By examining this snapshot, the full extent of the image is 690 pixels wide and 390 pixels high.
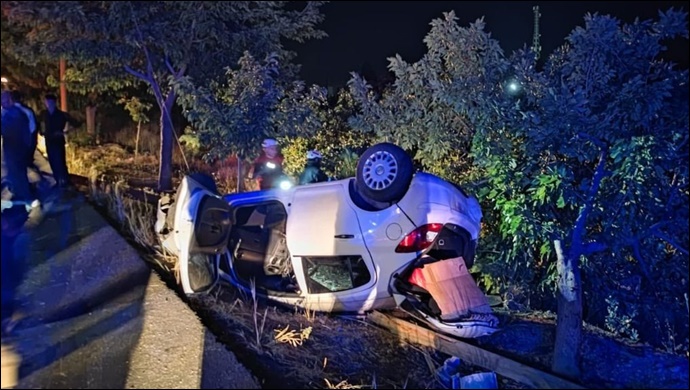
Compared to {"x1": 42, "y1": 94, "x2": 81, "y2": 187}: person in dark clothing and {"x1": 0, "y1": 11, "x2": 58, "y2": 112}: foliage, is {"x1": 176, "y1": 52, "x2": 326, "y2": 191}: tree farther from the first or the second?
{"x1": 0, "y1": 11, "x2": 58, "y2": 112}: foliage

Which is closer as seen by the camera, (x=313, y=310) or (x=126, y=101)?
(x=313, y=310)

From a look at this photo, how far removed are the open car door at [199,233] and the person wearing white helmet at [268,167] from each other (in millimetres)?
2466

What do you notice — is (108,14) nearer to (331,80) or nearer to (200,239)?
(331,80)

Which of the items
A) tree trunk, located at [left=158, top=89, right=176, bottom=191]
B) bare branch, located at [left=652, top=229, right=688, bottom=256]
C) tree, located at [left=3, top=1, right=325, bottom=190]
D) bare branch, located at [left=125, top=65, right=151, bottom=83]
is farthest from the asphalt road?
bare branch, located at [left=125, top=65, right=151, bottom=83]

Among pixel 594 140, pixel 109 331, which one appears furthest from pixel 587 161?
pixel 109 331

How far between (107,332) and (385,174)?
2378 millimetres

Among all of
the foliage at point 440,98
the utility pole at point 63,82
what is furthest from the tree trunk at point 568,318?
the utility pole at point 63,82

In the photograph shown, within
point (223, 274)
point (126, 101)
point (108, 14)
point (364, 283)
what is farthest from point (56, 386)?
point (126, 101)

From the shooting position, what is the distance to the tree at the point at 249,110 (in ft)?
26.8

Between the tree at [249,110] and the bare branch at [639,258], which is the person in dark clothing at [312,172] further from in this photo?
the bare branch at [639,258]

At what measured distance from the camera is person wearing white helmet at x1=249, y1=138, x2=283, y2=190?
7707 millimetres

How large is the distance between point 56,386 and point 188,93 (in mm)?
5473

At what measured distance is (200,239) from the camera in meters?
4.88

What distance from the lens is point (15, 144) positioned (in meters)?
6.70
